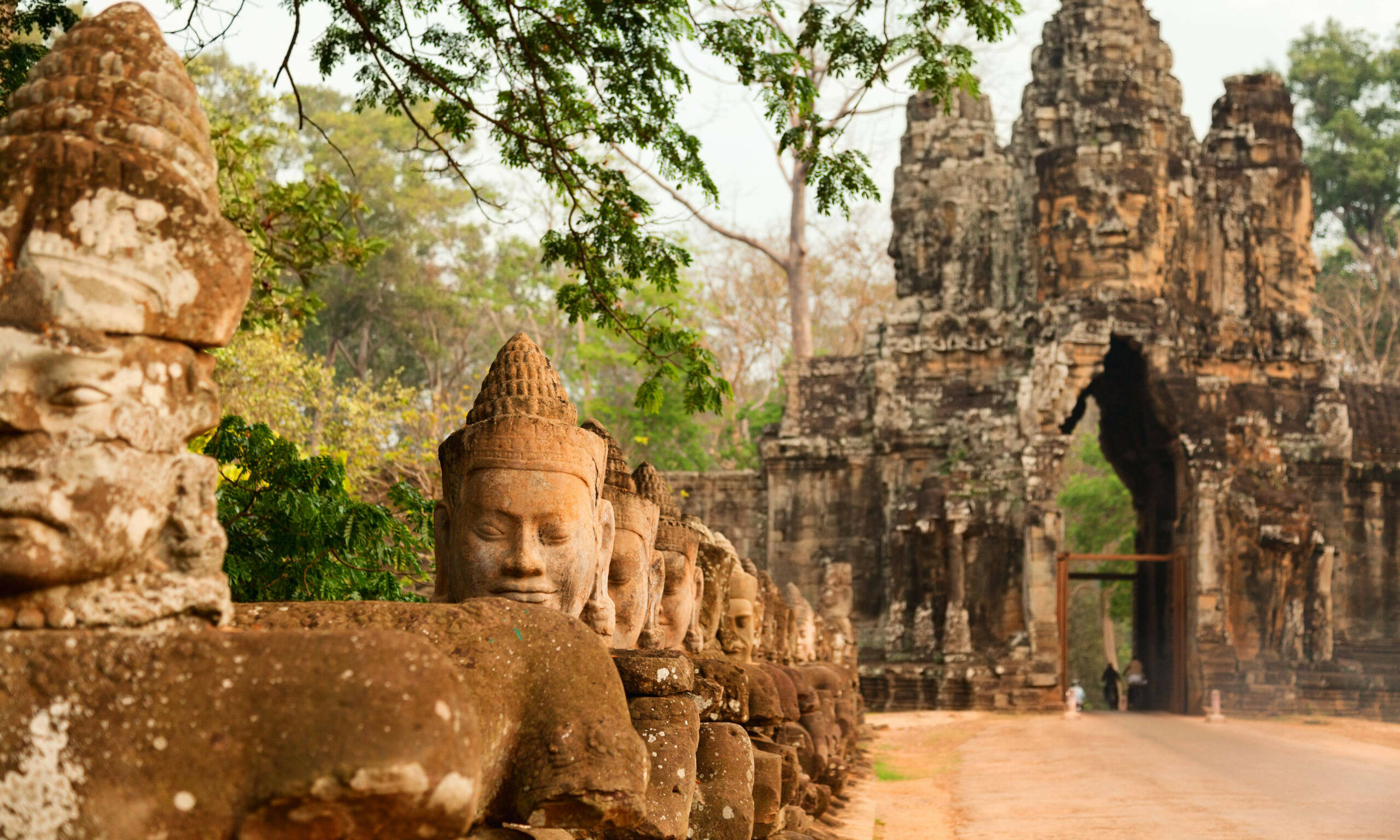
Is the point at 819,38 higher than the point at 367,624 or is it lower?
higher

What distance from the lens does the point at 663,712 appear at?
3.54 metres

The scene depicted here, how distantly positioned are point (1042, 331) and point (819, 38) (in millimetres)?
16163

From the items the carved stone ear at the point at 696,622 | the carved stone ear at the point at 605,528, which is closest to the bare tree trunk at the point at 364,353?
the carved stone ear at the point at 696,622

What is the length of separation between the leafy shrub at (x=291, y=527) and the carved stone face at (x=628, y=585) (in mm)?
2300

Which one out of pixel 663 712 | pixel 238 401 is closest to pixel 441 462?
pixel 663 712

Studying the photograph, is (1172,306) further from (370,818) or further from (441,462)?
(370,818)

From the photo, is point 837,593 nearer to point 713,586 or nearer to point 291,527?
point 713,586

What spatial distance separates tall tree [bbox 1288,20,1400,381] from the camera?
36000 mm

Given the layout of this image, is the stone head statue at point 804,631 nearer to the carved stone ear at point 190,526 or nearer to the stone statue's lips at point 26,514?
the carved stone ear at point 190,526

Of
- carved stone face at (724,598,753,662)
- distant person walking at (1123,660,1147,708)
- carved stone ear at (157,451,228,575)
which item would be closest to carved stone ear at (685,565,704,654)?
carved stone face at (724,598,753,662)

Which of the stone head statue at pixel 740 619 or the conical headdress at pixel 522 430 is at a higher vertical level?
the conical headdress at pixel 522 430

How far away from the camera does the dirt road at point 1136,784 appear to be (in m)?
8.32

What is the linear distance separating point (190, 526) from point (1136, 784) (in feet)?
31.3

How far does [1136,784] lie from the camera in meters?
10.6
